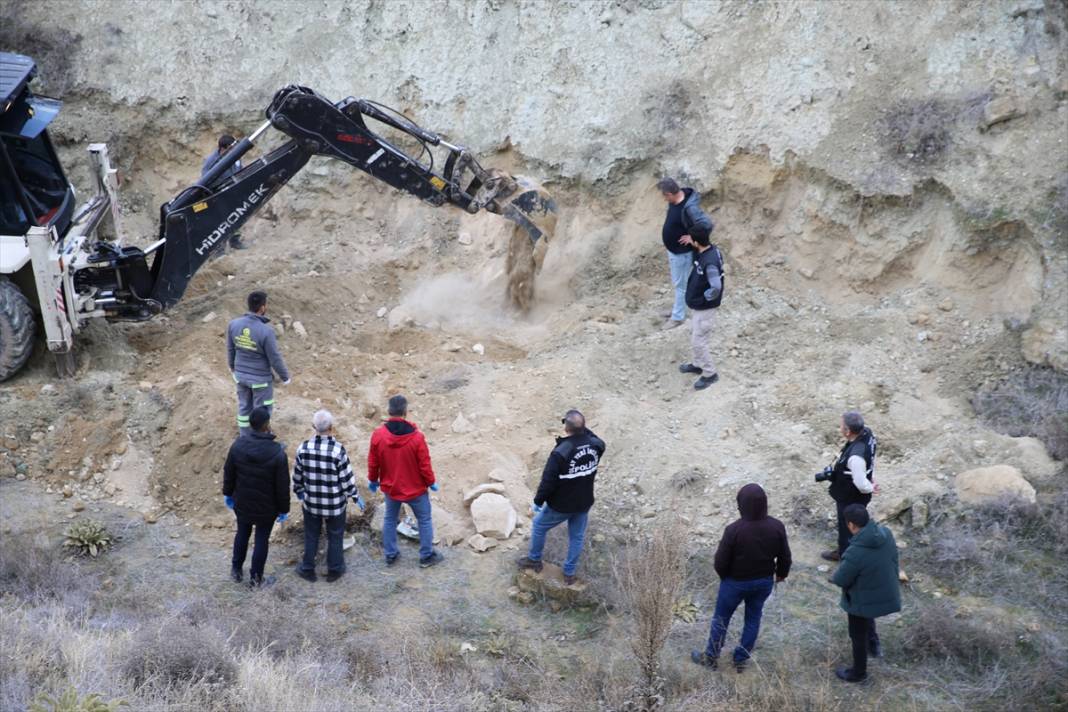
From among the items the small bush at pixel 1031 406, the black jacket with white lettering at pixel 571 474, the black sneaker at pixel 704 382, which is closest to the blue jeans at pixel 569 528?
the black jacket with white lettering at pixel 571 474

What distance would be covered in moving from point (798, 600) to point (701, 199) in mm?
5652

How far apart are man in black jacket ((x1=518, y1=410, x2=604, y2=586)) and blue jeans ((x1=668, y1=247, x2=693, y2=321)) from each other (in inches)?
150

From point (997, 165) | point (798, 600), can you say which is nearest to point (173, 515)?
point (798, 600)

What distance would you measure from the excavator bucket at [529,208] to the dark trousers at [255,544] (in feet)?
14.3

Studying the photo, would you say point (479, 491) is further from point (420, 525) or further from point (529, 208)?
point (529, 208)

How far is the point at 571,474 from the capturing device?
778 cm

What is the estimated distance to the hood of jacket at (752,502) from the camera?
687cm

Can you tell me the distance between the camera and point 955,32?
11.8 meters

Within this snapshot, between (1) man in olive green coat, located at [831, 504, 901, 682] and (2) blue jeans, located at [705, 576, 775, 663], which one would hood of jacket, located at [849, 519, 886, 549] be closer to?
(1) man in olive green coat, located at [831, 504, 901, 682]

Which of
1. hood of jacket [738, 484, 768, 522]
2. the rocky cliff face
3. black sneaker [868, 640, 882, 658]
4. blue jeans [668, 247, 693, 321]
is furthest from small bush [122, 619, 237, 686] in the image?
the rocky cliff face

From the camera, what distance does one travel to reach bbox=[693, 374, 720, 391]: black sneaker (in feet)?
34.7

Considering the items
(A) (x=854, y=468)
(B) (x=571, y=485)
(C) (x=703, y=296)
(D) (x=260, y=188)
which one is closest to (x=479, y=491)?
(B) (x=571, y=485)

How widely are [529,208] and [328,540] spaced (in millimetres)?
4378

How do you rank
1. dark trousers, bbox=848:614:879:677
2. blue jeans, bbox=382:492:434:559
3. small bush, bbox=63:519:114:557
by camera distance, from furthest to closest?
small bush, bbox=63:519:114:557 < blue jeans, bbox=382:492:434:559 < dark trousers, bbox=848:614:879:677
